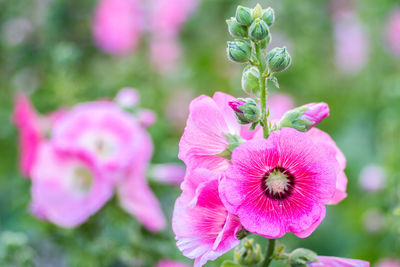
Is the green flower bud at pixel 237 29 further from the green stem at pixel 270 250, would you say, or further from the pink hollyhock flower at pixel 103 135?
the pink hollyhock flower at pixel 103 135

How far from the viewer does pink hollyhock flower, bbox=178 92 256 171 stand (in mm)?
516

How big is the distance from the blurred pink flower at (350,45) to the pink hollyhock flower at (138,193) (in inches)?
58.1

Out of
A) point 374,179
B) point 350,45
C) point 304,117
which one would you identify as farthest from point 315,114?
point 350,45

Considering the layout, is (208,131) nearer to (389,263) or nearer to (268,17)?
(268,17)

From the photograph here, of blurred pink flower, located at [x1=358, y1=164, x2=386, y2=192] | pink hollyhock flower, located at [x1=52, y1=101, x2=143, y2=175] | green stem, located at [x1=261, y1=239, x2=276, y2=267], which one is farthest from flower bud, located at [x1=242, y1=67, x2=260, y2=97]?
blurred pink flower, located at [x1=358, y1=164, x2=386, y2=192]

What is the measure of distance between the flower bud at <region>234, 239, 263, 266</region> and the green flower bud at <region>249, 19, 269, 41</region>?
199mm

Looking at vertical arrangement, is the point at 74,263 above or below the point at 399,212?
below

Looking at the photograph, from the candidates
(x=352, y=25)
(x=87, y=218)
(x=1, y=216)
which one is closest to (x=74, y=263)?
(x=87, y=218)

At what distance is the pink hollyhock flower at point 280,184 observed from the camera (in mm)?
475

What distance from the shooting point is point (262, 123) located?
1.66ft

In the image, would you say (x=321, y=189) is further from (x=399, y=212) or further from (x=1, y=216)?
(x=1, y=216)

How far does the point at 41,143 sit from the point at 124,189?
200 millimetres

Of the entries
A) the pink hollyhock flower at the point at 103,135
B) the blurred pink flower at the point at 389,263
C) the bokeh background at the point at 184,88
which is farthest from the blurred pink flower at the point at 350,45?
the pink hollyhock flower at the point at 103,135

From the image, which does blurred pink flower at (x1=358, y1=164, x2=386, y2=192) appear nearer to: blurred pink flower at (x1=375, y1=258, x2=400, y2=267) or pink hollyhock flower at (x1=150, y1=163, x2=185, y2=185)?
blurred pink flower at (x1=375, y1=258, x2=400, y2=267)
